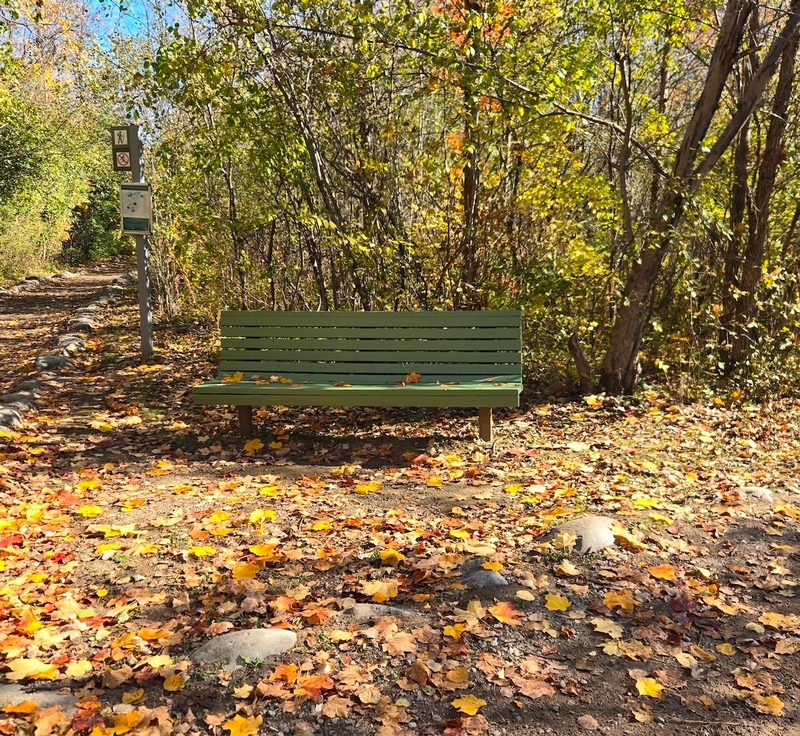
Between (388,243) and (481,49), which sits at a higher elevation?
(481,49)

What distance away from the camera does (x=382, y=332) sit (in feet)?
17.4

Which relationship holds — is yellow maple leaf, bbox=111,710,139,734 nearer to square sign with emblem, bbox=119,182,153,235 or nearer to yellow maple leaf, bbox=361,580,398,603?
yellow maple leaf, bbox=361,580,398,603

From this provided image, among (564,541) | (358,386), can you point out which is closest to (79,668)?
(564,541)

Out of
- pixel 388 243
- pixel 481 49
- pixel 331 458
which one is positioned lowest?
pixel 331 458

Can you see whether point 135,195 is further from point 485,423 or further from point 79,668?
point 79,668

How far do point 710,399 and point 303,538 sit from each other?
397 cm

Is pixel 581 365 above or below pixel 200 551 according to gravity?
above

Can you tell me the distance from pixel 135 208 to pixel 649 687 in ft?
21.1

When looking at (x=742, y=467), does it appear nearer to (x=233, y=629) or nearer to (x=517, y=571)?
(x=517, y=571)

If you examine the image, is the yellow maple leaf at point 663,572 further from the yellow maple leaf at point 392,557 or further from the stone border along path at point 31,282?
the stone border along path at point 31,282

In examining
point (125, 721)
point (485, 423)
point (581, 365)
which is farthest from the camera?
point (581, 365)

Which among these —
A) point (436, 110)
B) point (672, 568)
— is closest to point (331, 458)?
point (672, 568)

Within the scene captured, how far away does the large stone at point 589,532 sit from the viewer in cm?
307

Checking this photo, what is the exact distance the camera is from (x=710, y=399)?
19.3ft
